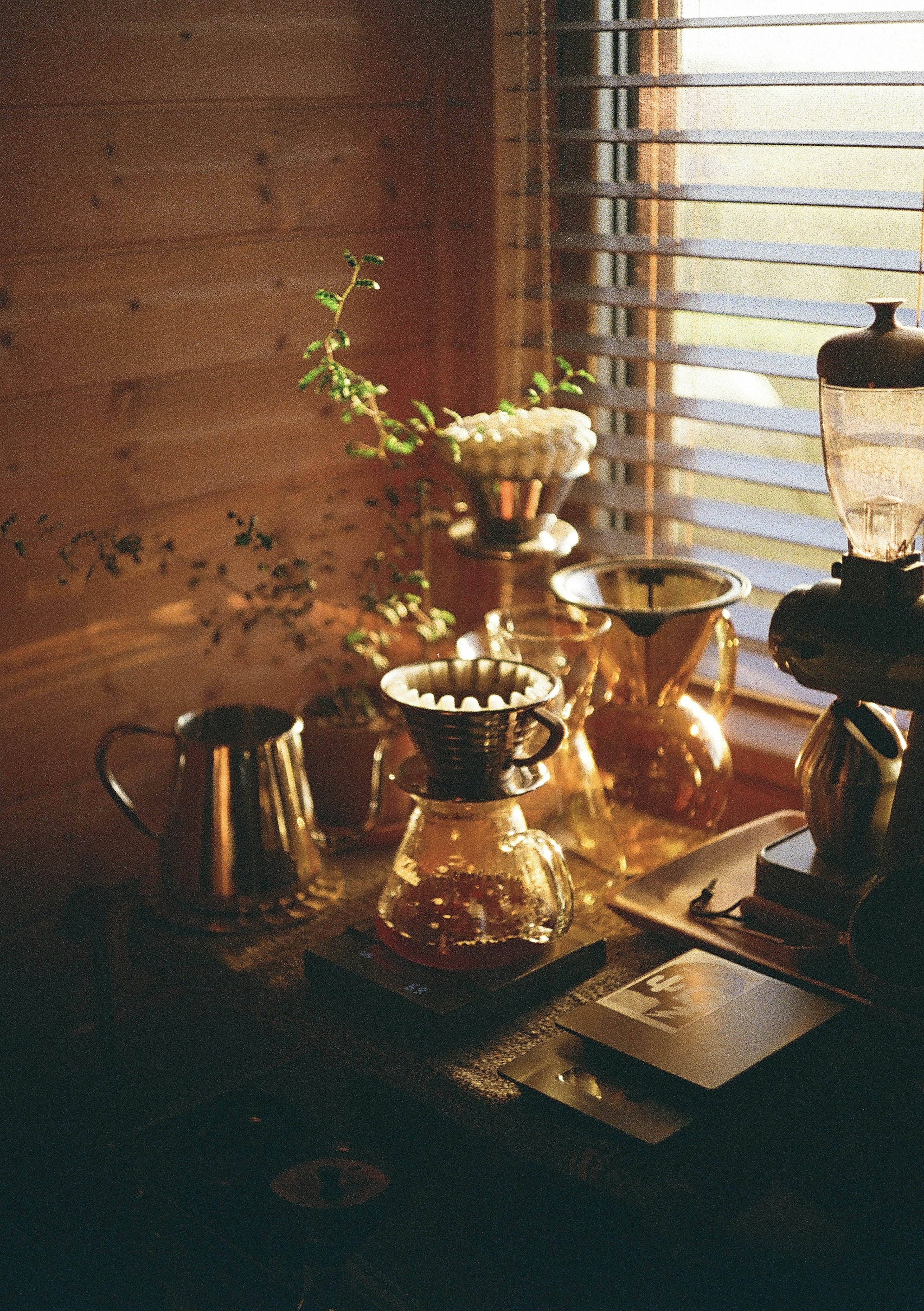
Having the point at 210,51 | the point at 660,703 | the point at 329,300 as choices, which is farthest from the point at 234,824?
the point at 210,51

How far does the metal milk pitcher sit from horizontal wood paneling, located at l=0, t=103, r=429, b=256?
0.54m

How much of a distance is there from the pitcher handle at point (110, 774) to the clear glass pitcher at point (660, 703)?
448 mm

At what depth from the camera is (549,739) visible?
4.00 feet

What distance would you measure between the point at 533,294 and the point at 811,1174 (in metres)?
1.10

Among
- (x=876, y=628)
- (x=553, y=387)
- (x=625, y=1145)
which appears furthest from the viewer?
(x=553, y=387)

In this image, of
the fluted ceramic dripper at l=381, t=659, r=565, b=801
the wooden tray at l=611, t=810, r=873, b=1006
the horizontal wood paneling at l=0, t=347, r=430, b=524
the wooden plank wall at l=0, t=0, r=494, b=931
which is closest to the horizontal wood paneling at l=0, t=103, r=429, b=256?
the wooden plank wall at l=0, t=0, r=494, b=931

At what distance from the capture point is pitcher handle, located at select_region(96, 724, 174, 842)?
139 centimetres

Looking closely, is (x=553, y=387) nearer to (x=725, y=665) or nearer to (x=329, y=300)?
(x=329, y=300)

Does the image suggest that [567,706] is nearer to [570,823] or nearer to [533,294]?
[570,823]

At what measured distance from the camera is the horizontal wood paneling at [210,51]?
1.37m

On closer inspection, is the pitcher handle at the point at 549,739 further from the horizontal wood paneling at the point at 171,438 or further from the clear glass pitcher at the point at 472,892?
the horizontal wood paneling at the point at 171,438

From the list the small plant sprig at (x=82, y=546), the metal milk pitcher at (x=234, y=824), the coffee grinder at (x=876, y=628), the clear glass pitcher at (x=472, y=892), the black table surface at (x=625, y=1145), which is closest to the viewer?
the black table surface at (x=625, y=1145)

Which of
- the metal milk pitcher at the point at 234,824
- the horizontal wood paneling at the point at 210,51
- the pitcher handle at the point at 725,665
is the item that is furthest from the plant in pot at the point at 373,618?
the pitcher handle at the point at 725,665

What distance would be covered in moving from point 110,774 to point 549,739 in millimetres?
513
